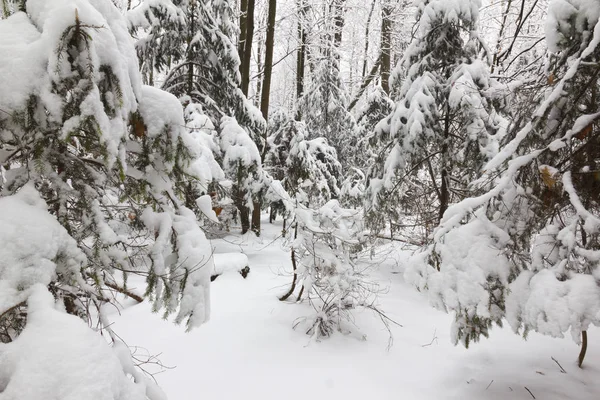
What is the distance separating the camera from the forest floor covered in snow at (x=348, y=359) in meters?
3.58

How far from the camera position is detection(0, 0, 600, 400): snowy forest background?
4.74 feet

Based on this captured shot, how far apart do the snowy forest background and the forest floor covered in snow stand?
35 millimetres

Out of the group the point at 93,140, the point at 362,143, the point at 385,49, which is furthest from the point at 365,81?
the point at 93,140

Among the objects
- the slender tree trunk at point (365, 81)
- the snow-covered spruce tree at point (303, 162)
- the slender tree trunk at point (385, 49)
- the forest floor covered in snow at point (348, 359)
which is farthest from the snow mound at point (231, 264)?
the slender tree trunk at point (365, 81)

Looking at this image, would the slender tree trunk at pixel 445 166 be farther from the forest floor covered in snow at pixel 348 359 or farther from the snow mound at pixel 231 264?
the snow mound at pixel 231 264

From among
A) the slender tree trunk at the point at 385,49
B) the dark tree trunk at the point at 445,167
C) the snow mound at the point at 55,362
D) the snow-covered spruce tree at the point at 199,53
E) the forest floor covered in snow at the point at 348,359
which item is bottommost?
the forest floor covered in snow at the point at 348,359

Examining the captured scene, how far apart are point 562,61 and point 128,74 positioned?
343 cm

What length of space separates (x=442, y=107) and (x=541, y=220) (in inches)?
141

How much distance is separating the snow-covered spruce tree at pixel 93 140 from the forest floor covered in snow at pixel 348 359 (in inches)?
87.1

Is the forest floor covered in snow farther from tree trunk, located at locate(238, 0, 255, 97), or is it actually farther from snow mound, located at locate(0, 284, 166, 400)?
tree trunk, located at locate(238, 0, 255, 97)

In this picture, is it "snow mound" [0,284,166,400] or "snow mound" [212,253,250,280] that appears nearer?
"snow mound" [0,284,166,400]

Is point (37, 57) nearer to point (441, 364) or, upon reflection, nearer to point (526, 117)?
point (526, 117)

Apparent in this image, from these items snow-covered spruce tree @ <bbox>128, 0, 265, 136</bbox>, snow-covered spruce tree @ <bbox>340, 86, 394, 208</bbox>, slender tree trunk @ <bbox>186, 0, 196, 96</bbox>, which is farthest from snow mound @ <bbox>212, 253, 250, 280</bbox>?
snow-covered spruce tree @ <bbox>340, 86, 394, 208</bbox>

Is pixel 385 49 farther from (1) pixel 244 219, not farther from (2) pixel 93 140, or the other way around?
(2) pixel 93 140
